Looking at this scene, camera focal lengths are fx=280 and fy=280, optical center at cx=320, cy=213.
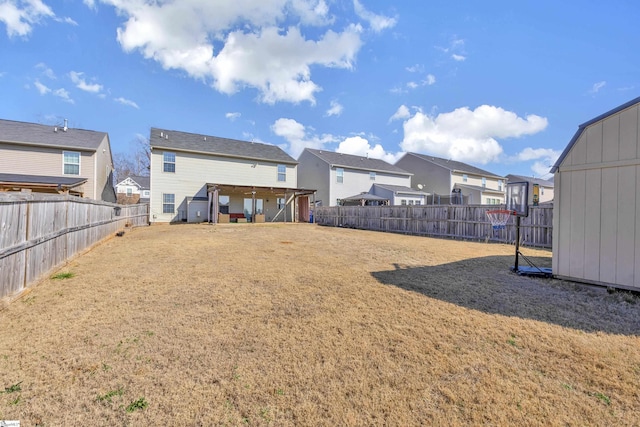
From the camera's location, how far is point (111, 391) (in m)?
2.12

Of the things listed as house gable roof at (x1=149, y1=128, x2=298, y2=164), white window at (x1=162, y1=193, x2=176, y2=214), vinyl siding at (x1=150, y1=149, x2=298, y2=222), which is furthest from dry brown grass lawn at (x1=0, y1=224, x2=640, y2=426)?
house gable roof at (x1=149, y1=128, x2=298, y2=164)

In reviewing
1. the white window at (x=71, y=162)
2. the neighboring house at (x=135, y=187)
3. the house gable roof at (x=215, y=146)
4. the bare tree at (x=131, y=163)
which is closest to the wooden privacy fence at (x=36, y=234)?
the white window at (x=71, y=162)

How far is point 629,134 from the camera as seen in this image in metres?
4.61

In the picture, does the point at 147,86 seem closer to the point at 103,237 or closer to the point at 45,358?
the point at 103,237

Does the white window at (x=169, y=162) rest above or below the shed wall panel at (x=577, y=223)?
above

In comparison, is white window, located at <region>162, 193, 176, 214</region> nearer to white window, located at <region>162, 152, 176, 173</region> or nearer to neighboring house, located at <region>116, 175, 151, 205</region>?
white window, located at <region>162, 152, 176, 173</region>

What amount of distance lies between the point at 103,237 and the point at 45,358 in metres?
8.99

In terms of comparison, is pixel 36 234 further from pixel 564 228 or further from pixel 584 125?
pixel 584 125

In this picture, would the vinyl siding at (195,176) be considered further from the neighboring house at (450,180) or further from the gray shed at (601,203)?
the gray shed at (601,203)

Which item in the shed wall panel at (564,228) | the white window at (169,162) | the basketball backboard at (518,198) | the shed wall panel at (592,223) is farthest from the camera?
the white window at (169,162)

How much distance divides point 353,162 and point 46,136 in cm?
2301

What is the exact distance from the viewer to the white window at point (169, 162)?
20.2 meters

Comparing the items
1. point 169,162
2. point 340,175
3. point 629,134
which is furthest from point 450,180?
point 169,162

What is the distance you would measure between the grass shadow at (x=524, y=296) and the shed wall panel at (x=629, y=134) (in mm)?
2310
